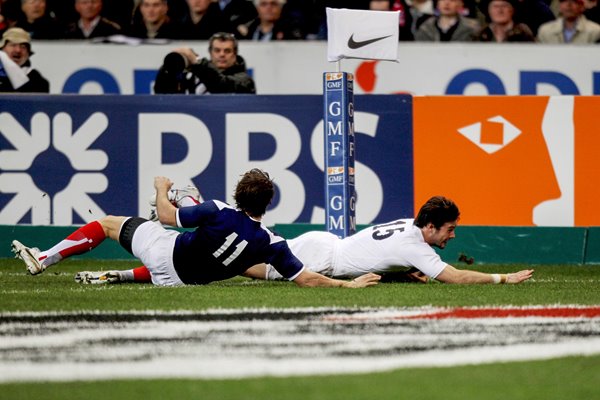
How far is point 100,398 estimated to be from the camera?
5707 millimetres

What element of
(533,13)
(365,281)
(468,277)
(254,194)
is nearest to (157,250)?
(254,194)

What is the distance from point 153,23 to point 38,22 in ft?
5.59

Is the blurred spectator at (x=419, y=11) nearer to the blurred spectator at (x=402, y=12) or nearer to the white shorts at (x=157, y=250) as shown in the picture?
the blurred spectator at (x=402, y=12)

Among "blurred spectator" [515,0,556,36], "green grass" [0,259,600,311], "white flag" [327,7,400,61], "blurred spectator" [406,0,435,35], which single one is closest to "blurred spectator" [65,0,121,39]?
"blurred spectator" [406,0,435,35]

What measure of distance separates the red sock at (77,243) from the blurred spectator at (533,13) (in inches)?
338

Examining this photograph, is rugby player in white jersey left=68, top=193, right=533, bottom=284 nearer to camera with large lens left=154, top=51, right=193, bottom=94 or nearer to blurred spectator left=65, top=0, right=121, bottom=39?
camera with large lens left=154, top=51, right=193, bottom=94

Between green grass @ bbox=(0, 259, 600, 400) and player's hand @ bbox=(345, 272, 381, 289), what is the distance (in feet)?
0.45

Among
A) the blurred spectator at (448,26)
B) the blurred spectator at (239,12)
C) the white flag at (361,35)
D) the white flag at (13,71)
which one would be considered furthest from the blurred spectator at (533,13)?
the white flag at (13,71)

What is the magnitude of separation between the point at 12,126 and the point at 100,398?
10055mm

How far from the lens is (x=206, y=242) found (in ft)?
35.7

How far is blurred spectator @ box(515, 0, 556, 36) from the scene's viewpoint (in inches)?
729

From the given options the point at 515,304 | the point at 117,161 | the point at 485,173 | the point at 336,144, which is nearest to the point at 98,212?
the point at 117,161

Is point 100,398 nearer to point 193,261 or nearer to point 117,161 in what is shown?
point 193,261

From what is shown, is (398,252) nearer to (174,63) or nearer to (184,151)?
(184,151)
